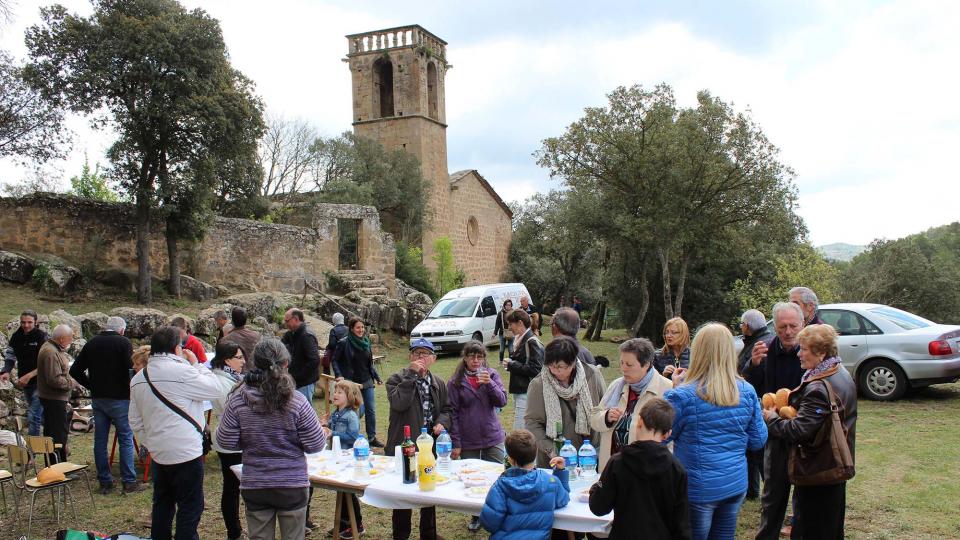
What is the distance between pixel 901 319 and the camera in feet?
31.3

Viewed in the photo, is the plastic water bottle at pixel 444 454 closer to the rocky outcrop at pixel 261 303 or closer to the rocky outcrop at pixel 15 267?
the rocky outcrop at pixel 261 303

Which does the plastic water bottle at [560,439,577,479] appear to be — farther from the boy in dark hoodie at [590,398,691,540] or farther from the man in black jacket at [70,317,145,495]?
the man in black jacket at [70,317,145,495]

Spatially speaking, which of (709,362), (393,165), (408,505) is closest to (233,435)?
(408,505)

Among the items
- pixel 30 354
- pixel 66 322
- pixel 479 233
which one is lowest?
pixel 30 354

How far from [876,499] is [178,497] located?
555 cm

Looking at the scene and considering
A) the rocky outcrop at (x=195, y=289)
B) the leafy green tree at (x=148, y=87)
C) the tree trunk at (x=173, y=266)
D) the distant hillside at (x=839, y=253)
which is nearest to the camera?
the leafy green tree at (x=148, y=87)

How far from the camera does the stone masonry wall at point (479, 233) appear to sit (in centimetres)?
3612

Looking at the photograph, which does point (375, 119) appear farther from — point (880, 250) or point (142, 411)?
point (142, 411)

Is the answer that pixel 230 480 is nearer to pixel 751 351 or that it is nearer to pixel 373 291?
pixel 751 351

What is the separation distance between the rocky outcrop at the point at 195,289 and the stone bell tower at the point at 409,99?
16.0 meters

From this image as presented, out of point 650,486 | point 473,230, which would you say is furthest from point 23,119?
point 473,230

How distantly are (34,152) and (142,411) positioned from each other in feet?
41.9

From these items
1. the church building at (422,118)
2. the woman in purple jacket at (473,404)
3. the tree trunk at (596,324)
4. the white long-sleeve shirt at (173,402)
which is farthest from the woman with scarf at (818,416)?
the church building at (422,118)

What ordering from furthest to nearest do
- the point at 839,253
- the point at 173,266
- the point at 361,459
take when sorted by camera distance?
1. the point at 839,253
2. the point at 173,266
3. the point at 361,459
